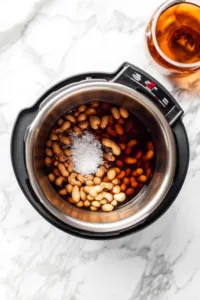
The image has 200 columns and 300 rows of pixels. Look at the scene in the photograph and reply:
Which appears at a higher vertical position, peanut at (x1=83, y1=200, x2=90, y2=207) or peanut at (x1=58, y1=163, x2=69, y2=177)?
peanut at (x1=58, y1=163, x2=69, y2=177)

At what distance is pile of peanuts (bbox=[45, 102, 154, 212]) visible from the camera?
1.10 m

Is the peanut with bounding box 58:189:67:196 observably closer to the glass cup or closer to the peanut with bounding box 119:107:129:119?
the peanut with bounding box 119:107:129:119

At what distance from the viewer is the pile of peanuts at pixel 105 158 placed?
110cm

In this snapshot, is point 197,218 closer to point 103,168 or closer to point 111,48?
point 103,168

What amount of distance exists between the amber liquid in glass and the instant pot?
0.09m

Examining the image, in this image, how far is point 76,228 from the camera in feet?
3.45

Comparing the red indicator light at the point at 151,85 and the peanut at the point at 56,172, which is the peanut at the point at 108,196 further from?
the red indicator light at the point at 151,85

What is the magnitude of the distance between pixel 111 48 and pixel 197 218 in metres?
0.37

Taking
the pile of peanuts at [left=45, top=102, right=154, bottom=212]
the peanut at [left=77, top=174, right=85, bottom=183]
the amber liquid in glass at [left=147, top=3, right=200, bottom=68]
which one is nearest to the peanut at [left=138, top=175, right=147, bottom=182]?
the pile of peanuts at [left=45, top=102, right=154, bottom=212]

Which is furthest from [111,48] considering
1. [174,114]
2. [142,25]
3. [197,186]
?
[197,186]

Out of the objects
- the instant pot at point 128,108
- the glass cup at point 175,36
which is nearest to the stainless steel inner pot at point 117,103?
the instant pot at point 128,108

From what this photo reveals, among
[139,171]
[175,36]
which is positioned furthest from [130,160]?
[175,36]

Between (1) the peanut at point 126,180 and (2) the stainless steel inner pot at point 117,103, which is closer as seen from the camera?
(2) the stainless steel inner pot at point 117,103

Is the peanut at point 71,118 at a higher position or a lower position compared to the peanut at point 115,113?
lower
